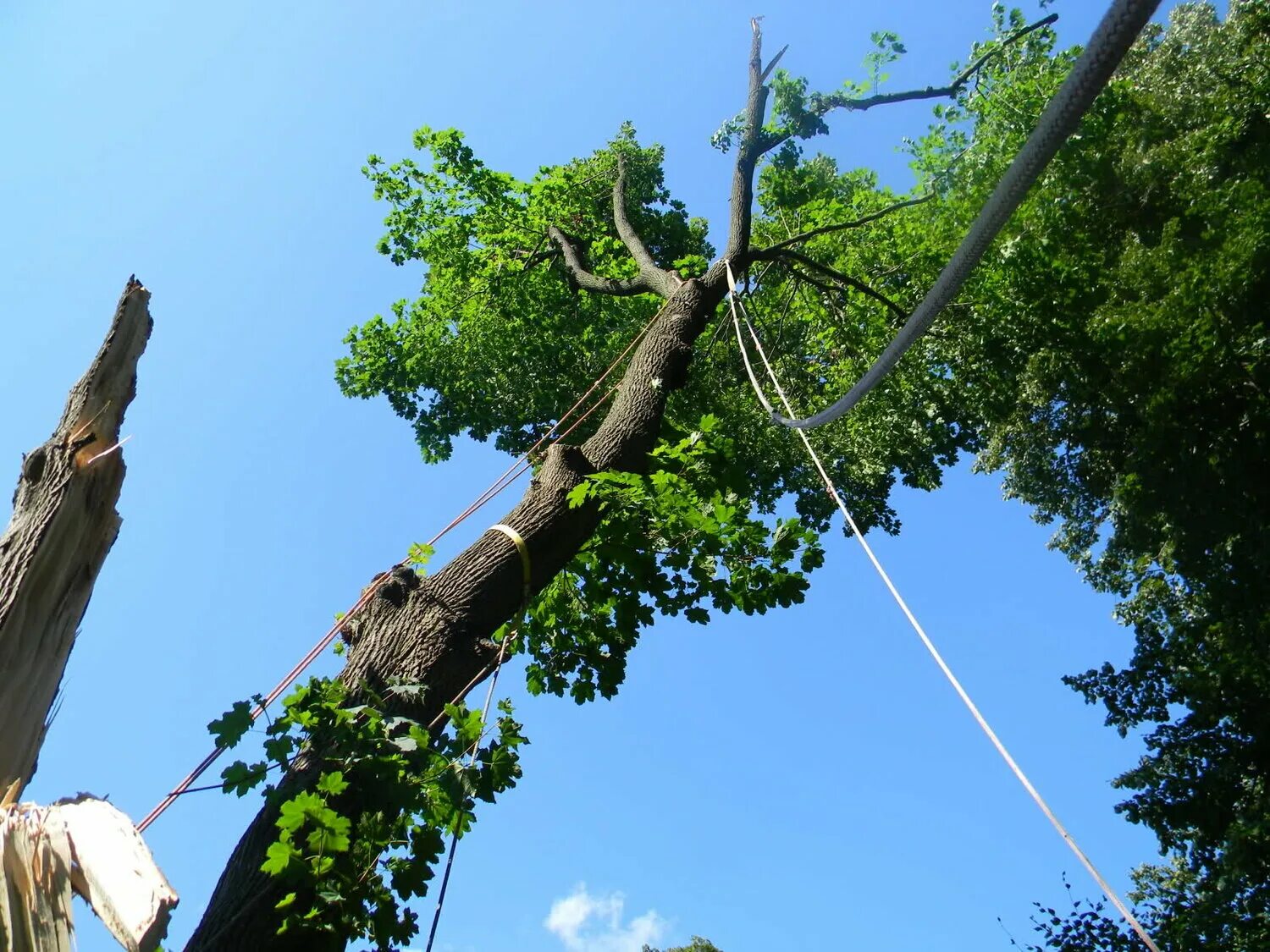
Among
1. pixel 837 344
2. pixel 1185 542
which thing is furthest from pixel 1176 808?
pixel 837 344

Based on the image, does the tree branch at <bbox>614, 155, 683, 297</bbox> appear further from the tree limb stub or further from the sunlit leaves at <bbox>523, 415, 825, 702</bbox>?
the tree limb stub

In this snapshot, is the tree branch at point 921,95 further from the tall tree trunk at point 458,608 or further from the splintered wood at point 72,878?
the splintered wood at point 72,878

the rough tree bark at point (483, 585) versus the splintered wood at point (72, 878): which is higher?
the rough tree bark at point (483, 585)

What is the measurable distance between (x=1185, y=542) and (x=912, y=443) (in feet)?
8.90

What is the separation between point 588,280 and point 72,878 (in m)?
6.76

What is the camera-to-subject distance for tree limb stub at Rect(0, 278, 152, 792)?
2191 mm

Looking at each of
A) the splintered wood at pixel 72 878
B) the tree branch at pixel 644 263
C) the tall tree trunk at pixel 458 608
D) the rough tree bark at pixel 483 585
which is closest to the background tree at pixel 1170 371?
the tree branch at pixel 644 263

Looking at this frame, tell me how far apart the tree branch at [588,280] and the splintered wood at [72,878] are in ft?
16.9

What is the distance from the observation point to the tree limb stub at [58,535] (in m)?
2.19

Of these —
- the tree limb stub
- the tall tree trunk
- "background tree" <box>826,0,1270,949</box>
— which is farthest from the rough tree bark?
"background tree" <box>826,0,1270,949</box>

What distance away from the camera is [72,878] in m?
1.72

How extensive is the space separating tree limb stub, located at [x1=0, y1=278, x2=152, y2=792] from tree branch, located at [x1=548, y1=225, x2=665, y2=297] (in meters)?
4.12

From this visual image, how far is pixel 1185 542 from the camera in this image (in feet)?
31.1

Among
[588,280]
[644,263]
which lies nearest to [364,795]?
[644,263]
